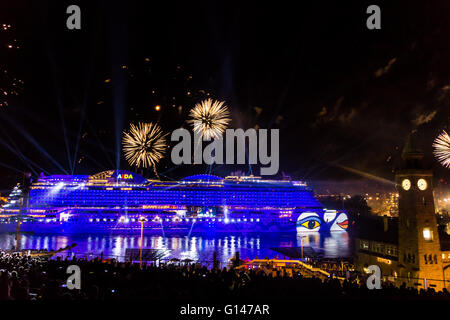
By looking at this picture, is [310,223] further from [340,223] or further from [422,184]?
[422,184]

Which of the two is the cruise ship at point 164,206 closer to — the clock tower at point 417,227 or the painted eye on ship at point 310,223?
the painted eye on ship at point 310,223

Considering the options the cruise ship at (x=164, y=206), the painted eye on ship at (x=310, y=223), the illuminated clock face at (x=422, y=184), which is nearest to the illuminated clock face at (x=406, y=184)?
the illuminated clock face at (x=422, y=184)

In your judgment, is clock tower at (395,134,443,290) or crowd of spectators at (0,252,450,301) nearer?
crowd of spectators at (0,252,450,301)

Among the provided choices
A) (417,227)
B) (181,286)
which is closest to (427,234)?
(417,227)

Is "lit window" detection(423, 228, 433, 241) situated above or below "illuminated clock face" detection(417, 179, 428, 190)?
below

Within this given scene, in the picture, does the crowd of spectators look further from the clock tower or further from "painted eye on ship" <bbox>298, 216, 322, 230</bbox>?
"painted eye on ship" <bbox>298, 216, 322, 230</bbox>

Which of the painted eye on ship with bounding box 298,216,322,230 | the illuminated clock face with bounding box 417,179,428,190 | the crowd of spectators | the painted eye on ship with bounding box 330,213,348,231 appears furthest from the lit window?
the painted eye on ship with bounding box 330,213,348,231
